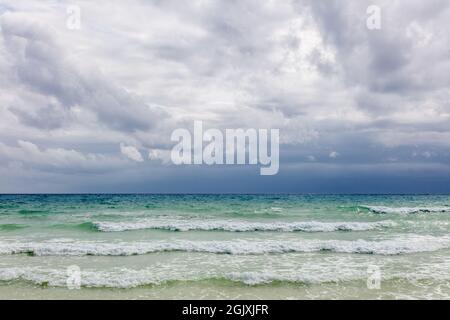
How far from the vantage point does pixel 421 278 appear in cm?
1137

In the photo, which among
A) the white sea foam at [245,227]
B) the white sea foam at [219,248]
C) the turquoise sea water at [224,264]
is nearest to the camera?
the turquoise sea water at [224,264]

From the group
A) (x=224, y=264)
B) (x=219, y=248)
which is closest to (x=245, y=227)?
(x=219, y=248)

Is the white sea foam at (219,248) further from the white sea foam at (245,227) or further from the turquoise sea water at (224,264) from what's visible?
the white sea foam at (245,227)

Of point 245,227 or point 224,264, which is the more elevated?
point 245,227

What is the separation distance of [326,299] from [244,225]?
1419 cm

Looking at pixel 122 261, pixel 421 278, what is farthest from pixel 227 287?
pixel 421 278

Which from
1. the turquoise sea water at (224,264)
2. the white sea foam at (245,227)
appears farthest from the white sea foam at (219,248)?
the white sea foam at (245,227)

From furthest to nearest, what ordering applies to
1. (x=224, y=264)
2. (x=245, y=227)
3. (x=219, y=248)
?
(x=245, y=227) < (x=219, y=248) < (x=224, y=264)

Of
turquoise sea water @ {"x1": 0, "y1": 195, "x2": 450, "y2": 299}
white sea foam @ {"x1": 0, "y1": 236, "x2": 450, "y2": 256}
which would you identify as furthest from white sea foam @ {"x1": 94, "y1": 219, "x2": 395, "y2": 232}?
white sea foam @ {"x1": 0, "y1": 236, "x2": 450, "y2": 256}

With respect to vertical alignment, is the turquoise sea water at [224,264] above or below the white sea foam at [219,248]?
below

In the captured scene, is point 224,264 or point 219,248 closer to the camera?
point 224,264

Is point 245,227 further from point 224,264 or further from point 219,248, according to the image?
point 224,264
